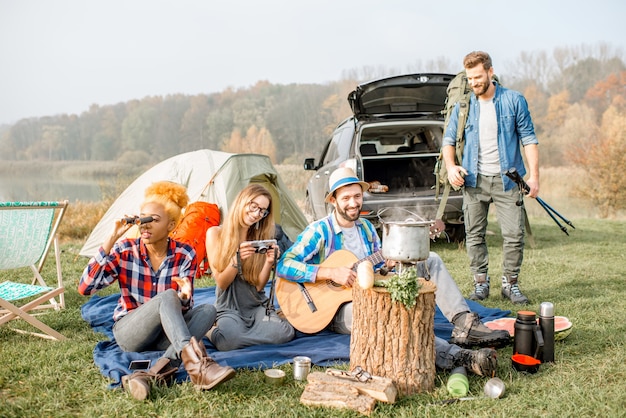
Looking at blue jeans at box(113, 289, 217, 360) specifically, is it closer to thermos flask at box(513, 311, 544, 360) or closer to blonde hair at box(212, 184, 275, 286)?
blonde hair at box(212, 184, 275, 286)

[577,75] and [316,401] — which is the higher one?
[577,75]

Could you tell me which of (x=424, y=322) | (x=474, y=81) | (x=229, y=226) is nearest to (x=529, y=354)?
(x=424, y=322)

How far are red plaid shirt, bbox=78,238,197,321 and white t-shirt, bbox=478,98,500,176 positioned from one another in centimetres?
262

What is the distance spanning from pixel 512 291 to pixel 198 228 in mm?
3403

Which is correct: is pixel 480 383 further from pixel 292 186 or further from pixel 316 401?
pixel 292 186

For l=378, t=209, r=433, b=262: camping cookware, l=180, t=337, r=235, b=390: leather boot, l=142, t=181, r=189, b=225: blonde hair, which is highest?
l=142, t=181, r=189, b=225: blonde hair

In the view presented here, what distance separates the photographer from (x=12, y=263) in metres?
4.19

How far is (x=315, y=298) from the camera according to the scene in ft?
11.3

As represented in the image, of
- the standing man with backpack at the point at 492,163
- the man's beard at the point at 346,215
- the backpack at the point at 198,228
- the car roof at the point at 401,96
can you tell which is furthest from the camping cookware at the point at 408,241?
the car roof at the point at 401,96

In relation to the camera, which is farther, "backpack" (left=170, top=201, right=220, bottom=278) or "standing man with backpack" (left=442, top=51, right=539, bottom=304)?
"backpack" (left=170, top=201, right=220, bottom=278)

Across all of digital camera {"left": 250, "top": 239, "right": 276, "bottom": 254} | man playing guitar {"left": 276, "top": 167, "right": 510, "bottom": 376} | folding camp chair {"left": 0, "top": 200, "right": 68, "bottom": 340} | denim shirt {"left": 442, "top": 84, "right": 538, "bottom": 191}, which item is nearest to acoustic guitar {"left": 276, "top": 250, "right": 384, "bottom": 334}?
man playing guitar {"left": 276, "top": 167, "right": 510, "bottom": 376}

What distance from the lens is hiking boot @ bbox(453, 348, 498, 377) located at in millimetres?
2727

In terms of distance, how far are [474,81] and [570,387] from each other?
8.28ft

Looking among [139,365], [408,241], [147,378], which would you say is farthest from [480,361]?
[139,365]
